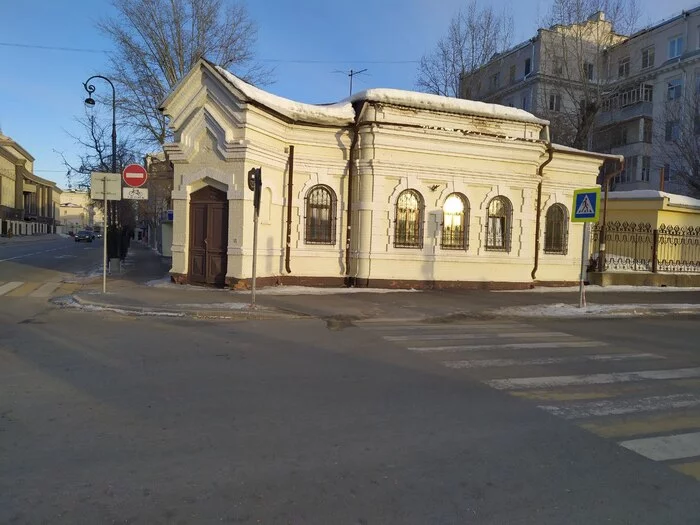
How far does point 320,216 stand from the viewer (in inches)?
647

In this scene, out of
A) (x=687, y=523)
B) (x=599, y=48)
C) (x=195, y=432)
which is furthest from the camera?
(x=599, y=48)

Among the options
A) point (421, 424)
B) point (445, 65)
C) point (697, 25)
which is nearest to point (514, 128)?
point (421, 424)

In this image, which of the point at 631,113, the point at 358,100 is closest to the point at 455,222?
the point at 358,100

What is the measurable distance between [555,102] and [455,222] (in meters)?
24.7

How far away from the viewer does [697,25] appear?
136ft

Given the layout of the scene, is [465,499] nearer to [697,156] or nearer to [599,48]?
[599,48]

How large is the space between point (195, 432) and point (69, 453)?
3.14 feet

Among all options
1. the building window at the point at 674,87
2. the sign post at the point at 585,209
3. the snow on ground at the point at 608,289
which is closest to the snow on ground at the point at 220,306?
the sign post at the point at 585,209

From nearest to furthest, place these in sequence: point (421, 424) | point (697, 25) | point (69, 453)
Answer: point (69, 453) < point (421, 424) < point (697, 25)

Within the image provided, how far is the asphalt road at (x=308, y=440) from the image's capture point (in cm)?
337

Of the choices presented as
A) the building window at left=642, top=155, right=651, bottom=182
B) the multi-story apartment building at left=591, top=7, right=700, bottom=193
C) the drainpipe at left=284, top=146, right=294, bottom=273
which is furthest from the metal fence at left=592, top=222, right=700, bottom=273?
the building window at left=642, top=155, right=651, bottom=182

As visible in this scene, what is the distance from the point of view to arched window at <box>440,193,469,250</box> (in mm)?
16969

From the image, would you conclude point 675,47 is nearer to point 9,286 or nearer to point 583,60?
Result: point 583,60

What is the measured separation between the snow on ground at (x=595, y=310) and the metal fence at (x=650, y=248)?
206 inches
